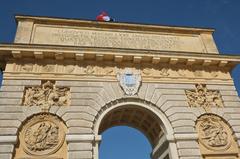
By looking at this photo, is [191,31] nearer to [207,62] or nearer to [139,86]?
[207,62]

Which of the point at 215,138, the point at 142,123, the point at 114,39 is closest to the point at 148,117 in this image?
the point at 142,123

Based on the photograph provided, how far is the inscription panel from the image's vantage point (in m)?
14.1

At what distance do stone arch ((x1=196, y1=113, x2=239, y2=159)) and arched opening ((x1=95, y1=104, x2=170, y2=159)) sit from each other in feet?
5.67

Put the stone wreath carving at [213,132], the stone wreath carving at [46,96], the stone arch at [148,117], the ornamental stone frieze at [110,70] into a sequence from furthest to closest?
the ornamental stone frieze at [110,70]
the stone wreath carving at [213,132]
the stone arch at [148,117]
the stone wreath carving at [46,96]

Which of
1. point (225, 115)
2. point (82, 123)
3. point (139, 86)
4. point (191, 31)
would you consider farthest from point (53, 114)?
point (191, 31)

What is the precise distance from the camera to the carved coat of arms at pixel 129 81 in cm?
1289

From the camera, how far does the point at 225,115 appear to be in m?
13.2

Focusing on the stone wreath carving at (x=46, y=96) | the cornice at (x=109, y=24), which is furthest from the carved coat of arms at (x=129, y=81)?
the cornice at (x=109, y=24)

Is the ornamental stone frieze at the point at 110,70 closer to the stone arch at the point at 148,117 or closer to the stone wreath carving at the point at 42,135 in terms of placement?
the stone arch at the point at 148,117

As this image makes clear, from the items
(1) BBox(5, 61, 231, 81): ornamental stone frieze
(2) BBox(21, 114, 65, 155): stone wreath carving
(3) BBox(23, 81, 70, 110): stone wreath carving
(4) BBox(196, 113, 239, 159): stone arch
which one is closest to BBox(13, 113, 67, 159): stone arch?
(2) BBox(21, 114, 65, 155): stone wreath carving

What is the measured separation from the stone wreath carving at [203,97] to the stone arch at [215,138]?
61cm

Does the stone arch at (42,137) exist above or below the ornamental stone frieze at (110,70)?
below

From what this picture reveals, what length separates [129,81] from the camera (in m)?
13.1

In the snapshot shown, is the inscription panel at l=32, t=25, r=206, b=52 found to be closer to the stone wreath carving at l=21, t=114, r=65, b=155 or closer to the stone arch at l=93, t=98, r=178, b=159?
the stone arch at l=93, t=98, r=178, b=159
